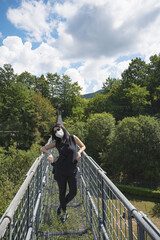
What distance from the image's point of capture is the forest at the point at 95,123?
59.9 ft

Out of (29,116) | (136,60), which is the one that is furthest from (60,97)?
(136,60)

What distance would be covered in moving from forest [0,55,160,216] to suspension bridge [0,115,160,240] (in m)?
6.27

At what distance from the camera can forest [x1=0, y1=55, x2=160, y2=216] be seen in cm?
1827

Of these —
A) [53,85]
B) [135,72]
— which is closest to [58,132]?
[135,72]

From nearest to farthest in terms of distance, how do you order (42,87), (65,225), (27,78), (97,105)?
(65,225) < (97,105) < (27,78) < (42,87)

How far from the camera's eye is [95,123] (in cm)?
2350

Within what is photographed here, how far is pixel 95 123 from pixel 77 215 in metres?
20.3

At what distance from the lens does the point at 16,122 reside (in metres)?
28.0

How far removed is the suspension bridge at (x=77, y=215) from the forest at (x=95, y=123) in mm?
6270

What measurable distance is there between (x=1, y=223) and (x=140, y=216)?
95cm

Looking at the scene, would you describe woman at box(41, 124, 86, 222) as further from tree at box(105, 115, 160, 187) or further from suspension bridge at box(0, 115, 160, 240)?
tree at box(105, 115, 160, 187)

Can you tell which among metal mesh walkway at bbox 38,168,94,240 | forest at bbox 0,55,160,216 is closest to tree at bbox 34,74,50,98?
forest at bbox 0,55,160,216

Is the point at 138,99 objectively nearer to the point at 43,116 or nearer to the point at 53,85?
the point at 43,116

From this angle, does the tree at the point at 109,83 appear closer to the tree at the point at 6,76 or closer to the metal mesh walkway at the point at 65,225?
the tree at the point at 6,76
